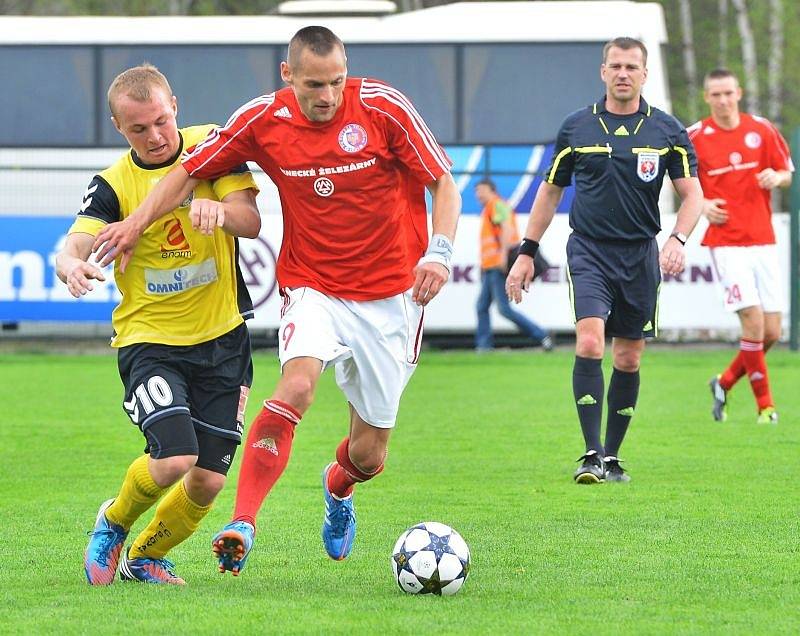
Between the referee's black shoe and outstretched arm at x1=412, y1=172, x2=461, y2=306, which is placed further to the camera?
the referee's black shoe

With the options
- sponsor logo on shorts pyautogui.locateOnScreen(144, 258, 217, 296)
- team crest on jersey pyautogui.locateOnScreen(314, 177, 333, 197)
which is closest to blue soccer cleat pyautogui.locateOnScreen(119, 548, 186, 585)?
sponsor logo on shorts pyautogui.locateOnScreen(144, 258, 217, 296)

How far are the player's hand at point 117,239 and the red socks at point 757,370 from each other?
710 centimetres

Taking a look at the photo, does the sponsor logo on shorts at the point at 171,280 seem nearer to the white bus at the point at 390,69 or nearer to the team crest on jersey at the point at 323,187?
the team crest on jersey at the point at 323,187

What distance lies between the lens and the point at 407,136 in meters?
6.37

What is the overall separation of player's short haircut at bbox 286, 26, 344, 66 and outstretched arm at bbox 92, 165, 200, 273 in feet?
1.96

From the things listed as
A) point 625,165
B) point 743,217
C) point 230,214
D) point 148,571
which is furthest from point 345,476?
point 743,217

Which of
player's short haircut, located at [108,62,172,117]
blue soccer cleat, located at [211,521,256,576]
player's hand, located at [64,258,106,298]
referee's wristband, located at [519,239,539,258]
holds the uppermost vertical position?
player's short haircut, located at [108,62,172,117]

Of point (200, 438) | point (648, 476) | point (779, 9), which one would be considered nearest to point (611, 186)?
point (648, 476)

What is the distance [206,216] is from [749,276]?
7.33 metres

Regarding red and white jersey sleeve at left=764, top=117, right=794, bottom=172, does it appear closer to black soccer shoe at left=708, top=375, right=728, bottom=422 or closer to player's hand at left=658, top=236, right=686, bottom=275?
black soccer shoe at left=708, top=375, right=728, bottom=422

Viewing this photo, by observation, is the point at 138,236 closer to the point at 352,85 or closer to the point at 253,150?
the point at 253,150

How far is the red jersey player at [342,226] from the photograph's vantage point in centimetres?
609

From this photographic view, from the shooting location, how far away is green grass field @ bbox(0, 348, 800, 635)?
5.36 metres

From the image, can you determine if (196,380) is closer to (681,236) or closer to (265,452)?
(265,452)
